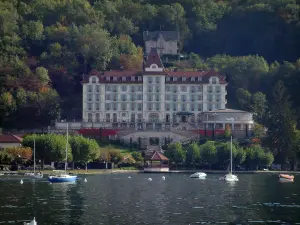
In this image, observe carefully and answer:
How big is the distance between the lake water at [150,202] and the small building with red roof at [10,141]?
96.1ft

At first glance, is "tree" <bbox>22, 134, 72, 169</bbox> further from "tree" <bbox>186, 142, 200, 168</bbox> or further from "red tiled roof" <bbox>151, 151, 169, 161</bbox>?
"tree" <bbox>186, 142, 200, 168</bbox>

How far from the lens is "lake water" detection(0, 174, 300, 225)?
335ft


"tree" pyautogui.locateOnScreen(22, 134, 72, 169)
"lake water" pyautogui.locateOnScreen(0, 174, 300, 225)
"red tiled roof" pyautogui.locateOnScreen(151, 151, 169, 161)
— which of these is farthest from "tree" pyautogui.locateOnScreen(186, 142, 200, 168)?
"lake water" pyautogui.locateOnScreen(0, 174, 300, 225)

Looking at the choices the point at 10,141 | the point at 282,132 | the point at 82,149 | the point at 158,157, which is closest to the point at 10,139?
the point at 10,141

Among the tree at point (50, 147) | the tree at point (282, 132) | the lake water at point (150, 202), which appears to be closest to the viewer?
the lake water at point (150, 202)

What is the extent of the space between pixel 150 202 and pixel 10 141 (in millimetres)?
73069

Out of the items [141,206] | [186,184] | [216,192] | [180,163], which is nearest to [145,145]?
[180,163]

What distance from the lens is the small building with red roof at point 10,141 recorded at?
612 feet

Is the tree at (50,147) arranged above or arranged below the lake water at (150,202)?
above

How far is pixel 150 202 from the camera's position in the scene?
4685 inches

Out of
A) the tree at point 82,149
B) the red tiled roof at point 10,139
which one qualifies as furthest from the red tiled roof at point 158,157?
the red tiled roof at point 10,139

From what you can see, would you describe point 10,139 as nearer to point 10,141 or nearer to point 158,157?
point 10,141

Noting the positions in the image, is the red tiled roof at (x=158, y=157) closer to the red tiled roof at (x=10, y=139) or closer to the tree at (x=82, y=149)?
the tree at (x=82, y=149)

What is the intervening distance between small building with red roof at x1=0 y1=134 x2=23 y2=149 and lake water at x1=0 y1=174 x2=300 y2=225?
2929 centimetres
